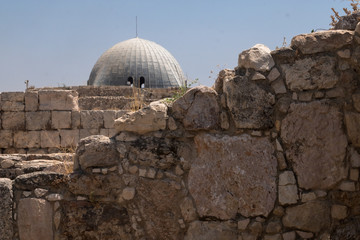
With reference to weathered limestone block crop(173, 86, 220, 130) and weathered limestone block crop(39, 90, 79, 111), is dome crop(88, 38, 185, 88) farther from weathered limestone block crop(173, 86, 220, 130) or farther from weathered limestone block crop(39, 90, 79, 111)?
weathered limestone block crop(173, 86, 220, 130)

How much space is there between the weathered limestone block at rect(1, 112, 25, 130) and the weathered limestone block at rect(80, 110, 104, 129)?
1437 millimetres

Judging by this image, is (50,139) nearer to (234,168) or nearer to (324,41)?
(234,168)

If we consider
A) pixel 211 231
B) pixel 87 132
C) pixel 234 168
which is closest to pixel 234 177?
pixel 234 168

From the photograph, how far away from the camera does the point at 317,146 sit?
3.52 metres

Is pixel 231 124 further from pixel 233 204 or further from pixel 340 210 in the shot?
pixel 340 210

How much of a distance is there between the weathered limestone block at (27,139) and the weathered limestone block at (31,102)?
0.56 m

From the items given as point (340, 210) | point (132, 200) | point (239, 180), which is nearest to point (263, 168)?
point (239, 180)

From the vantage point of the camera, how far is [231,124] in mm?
3654

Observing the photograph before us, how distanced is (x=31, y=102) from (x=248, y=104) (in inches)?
307

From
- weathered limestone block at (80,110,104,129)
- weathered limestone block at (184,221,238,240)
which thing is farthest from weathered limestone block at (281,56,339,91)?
weathered limestone block at (80,110,104,129)

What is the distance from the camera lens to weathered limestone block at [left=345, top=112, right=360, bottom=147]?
11.4ft

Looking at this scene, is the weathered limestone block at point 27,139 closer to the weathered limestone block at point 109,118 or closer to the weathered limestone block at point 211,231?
the weathered limestone block at point 109,118

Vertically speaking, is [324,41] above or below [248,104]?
above

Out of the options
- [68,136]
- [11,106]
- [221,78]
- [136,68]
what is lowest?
[68,136]
